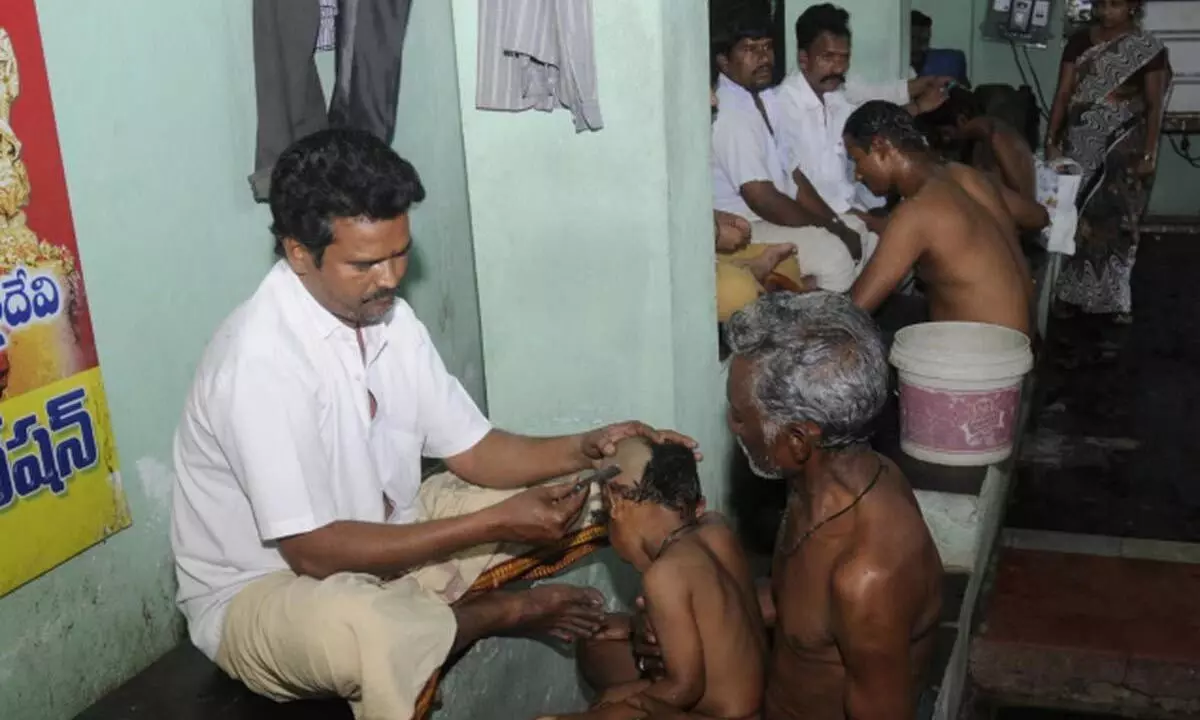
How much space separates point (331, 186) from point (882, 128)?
2.70m

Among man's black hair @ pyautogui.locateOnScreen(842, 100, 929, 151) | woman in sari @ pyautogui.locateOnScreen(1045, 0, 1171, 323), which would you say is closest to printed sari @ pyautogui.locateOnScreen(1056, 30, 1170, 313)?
woman in sari @ pyautogui.locateOnScreen(1045, 0, 1171, 323)

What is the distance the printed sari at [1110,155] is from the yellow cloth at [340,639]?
624 centimetres

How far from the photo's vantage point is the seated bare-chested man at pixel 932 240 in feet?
14.7

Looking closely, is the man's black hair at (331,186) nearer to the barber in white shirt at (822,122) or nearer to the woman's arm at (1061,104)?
the barber in white shirt at (822,122)

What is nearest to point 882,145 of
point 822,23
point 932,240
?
point 932,240

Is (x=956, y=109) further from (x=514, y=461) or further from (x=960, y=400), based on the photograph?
(x=514, y=461)

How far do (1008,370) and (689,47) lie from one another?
1559mm

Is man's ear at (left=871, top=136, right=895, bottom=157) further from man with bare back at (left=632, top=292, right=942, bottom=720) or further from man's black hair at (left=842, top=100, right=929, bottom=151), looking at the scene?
man with bare back at (left=632, top=292, right=942, bottom=720)

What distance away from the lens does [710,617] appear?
276cm

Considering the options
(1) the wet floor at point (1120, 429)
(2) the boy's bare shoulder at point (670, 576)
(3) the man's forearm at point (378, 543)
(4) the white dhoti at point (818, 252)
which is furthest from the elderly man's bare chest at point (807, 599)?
(4) the white dhoti at point (818, 252)

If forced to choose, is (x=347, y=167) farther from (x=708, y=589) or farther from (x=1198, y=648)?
(x=1198, y=648)

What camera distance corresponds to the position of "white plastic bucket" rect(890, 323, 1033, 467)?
4016mm

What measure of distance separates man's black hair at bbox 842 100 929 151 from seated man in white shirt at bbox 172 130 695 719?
91.8 inches

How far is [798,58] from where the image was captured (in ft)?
21.5
